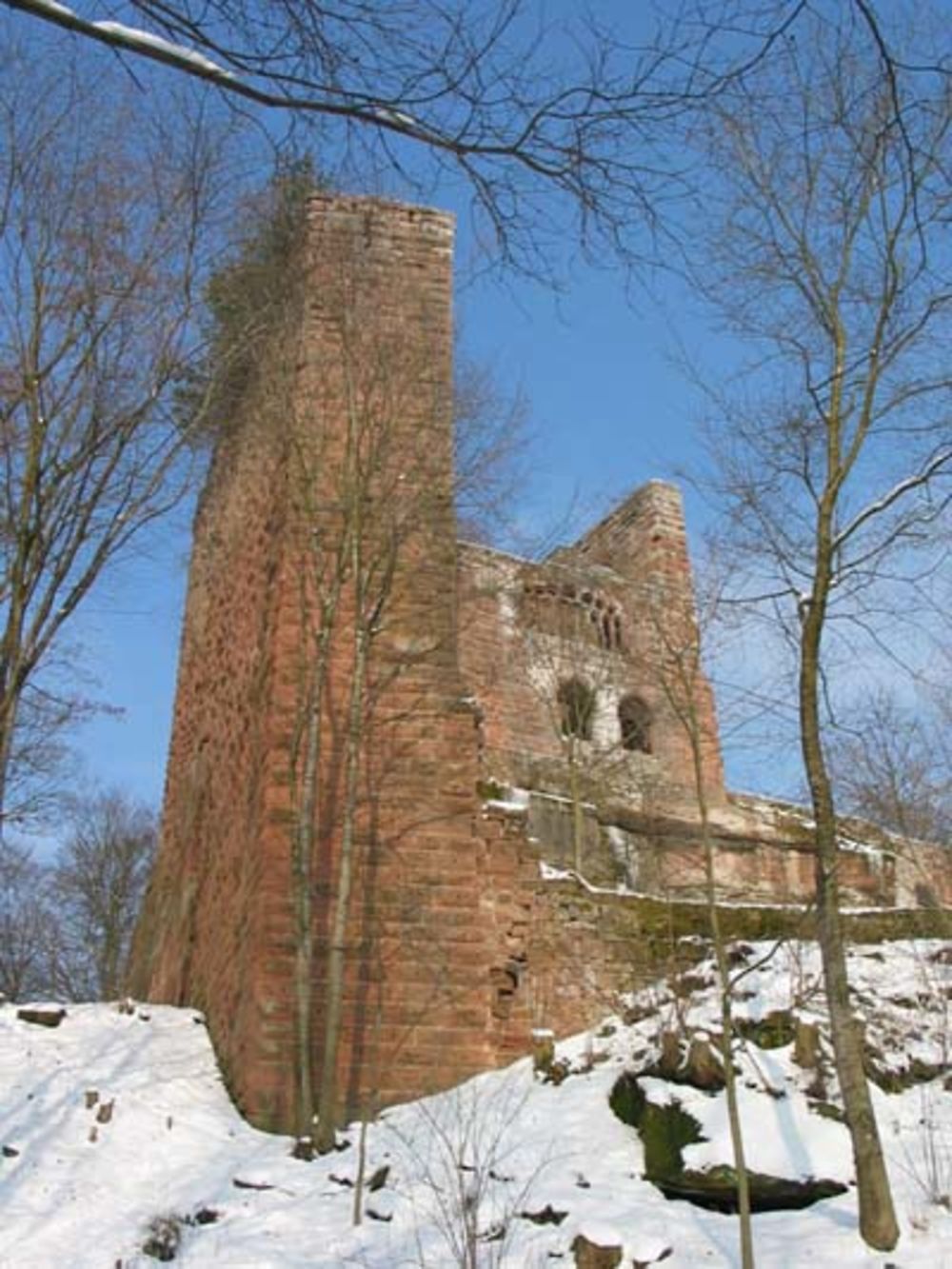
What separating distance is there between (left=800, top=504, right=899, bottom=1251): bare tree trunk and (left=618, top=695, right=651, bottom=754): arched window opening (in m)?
14.6

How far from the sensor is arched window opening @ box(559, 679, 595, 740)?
2052 cm

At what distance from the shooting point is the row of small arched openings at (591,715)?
20562 millimetres

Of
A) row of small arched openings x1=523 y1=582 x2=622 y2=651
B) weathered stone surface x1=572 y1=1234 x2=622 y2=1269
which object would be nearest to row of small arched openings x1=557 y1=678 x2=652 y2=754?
row of small arched openings x1=523 y1=582 x2=622 y2=651

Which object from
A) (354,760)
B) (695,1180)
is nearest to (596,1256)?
(695,1180)

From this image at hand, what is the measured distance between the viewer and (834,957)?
5891mm

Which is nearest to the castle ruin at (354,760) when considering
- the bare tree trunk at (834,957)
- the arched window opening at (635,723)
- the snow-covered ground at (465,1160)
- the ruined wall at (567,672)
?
the snow-covered ground at (465,1160)

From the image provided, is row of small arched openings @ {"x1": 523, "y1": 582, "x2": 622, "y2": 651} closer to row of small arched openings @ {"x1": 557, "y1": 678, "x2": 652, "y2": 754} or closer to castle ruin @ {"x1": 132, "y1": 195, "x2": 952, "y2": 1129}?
row of small arched openings @ {"x1": 557, "y1": 678, "x2": 652, "y2": 754}

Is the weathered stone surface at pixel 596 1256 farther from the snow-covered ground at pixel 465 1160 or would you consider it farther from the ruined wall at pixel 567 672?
the ruined wall at pixel 567 672

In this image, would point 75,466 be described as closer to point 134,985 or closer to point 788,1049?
point 788,1049

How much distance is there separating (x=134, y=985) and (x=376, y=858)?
5424 millimetres

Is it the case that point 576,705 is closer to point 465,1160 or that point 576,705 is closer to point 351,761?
point 351,761

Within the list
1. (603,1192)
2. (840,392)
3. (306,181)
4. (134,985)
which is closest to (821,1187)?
(603,1192)

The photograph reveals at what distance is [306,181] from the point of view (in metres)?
8.39

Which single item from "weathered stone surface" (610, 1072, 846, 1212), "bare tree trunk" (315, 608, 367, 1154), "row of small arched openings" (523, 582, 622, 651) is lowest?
"weathered stone surface" (610, 1072, 846, 1212)
